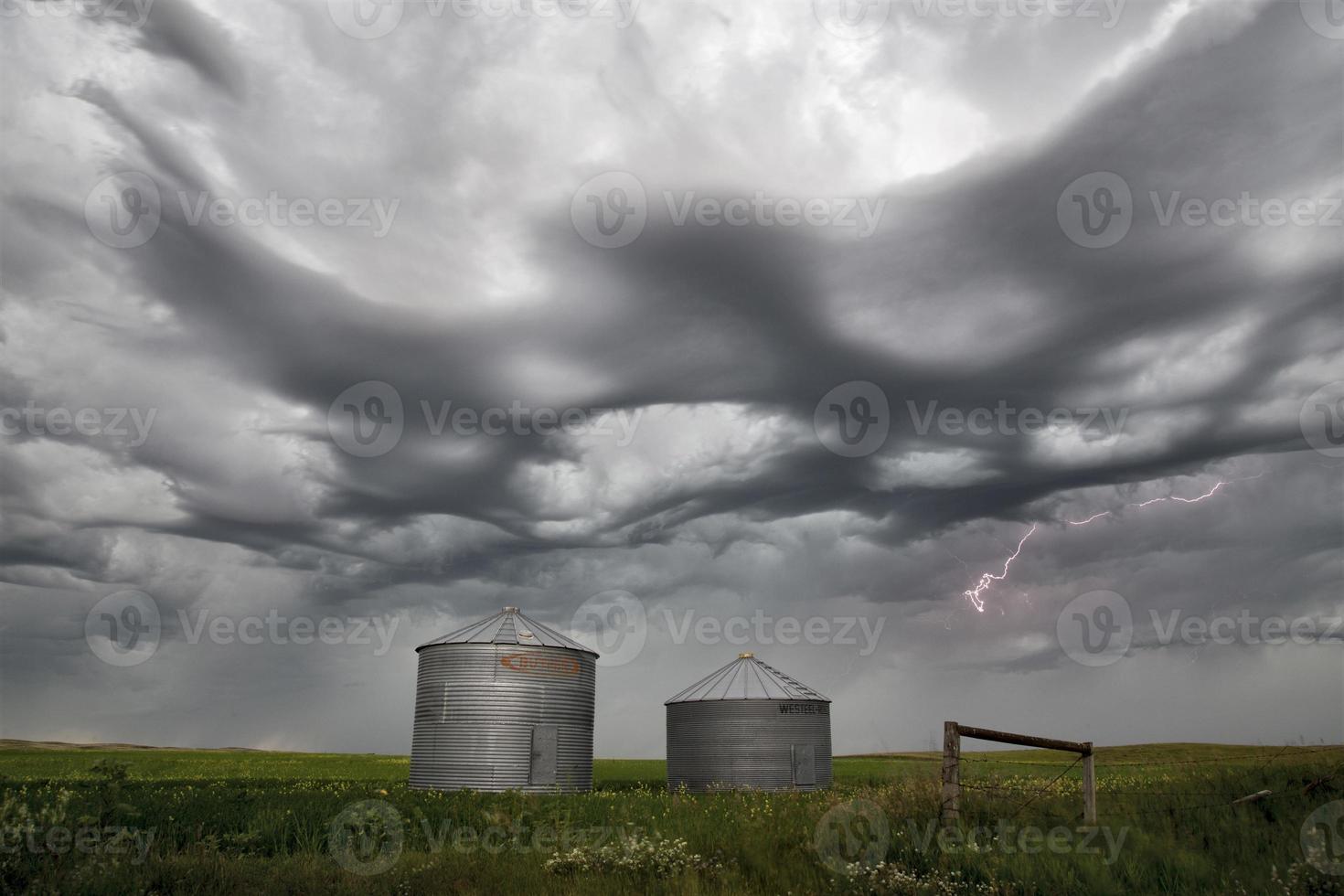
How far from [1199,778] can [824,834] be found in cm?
1048

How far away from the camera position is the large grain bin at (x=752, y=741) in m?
34.8

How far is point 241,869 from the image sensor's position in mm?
14148

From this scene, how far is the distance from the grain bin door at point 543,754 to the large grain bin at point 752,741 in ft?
21.6

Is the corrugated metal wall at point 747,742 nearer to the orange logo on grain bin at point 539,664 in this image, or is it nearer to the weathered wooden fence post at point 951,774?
the orange logo on grain bin at point 539,664

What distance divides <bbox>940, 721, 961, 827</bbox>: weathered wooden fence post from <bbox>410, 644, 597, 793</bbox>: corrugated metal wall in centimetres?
2031

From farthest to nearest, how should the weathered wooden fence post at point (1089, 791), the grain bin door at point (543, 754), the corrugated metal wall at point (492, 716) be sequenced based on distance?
the grain bin door at point (543, 754), the corrugated metal wall at point (492, 716), the weathered wooden fence post at point (1089, 791)

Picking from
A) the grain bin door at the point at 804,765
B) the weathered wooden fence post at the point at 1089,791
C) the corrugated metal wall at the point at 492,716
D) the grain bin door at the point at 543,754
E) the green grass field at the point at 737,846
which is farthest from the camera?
the grain bin door at the point at 804,765

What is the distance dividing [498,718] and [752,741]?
1069 cm

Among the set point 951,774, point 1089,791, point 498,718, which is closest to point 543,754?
point 498,718

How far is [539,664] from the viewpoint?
33.6 m

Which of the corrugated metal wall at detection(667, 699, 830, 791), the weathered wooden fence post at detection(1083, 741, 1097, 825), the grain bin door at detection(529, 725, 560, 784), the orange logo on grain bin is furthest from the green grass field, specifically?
the corrugated metal wall at detection(667, 699, 830, 791)

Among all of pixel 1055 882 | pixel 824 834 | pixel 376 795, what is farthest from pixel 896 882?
pixel 376 795

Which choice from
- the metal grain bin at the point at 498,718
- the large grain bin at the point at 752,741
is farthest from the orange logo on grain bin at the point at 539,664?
the large grain bin at the point at 752,741

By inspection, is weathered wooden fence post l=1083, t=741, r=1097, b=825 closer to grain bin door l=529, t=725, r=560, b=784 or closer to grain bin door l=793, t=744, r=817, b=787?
grain bin door l=793, t=744, r=817, b=787
